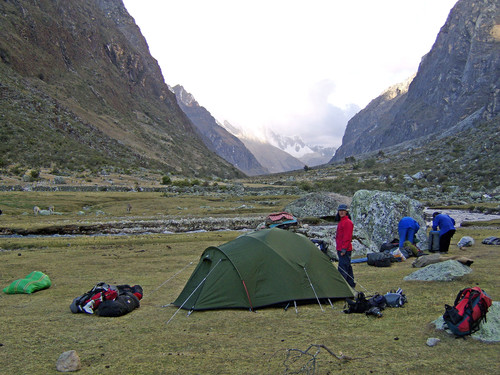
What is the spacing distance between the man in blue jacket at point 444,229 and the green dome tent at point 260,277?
920cm

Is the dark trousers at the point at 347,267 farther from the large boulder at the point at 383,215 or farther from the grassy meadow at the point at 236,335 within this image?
the large boulder at the point at 383,215

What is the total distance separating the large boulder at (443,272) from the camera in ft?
41.4

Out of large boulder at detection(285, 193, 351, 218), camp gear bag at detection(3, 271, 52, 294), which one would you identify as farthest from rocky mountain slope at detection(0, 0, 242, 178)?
camp gear bag at detection(3, 271, 52, 294)

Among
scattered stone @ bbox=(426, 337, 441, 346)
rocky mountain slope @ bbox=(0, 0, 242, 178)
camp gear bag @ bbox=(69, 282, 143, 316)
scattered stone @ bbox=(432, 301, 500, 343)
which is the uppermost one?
rocky mountain slope @ bbox=(0, 0, 242, 178)

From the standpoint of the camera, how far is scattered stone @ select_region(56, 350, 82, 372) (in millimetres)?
7480

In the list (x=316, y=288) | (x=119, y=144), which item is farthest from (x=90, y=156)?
(x=316, y=288)

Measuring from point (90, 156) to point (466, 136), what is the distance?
9784 centimetres

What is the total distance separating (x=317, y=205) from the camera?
43594 mm

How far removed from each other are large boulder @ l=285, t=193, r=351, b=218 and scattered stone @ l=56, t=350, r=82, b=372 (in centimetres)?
3665

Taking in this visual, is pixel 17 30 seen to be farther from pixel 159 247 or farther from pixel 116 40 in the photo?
pixel 159 247

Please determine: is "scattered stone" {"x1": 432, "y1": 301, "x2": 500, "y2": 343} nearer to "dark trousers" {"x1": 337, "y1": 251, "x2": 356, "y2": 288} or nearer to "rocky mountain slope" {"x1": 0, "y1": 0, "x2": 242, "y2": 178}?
"dark trousers" {"x1": 337, "y1": 251, "x2": 356, "y2": 288}

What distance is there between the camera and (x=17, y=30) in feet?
332

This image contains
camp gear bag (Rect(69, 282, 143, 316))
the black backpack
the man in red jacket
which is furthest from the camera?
the black backpack

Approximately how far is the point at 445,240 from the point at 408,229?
6.00 ft
